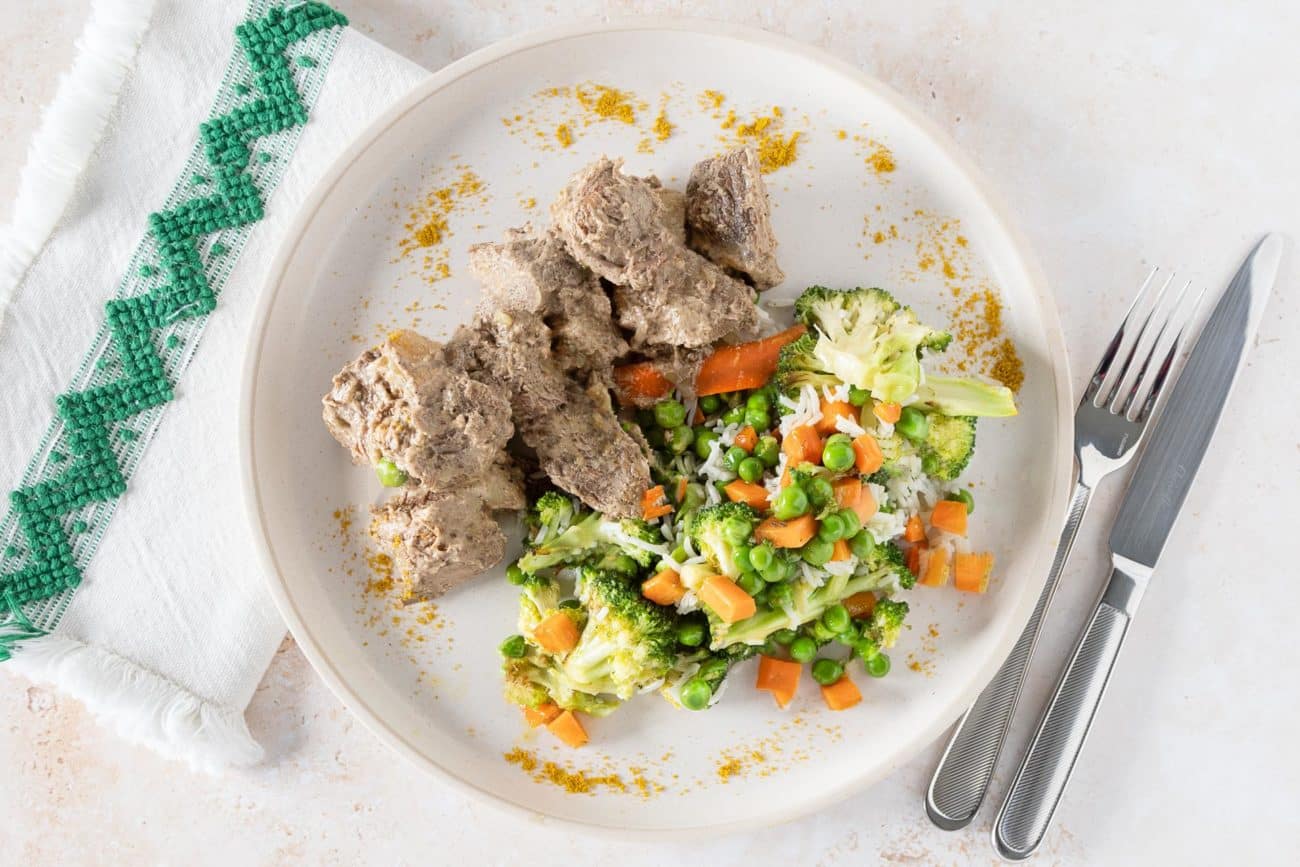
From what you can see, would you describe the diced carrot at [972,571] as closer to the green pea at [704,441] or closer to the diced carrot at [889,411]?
the diced carrot at [889,411]

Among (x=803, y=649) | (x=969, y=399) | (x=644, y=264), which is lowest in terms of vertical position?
(x=803, y=649)

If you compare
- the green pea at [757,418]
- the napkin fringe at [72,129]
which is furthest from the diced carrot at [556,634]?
the napkin fringe at [72,129]

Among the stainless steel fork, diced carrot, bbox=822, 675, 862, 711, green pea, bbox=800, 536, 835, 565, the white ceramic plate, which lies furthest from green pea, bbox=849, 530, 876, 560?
the stainless steel fork

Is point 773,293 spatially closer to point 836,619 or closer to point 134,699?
point 836,619

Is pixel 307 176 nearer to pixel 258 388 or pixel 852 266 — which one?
pixel 258 388

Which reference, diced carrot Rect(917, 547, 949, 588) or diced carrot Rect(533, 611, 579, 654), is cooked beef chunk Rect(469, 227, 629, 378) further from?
diced carrot Rect(917, 547, 949, 588)

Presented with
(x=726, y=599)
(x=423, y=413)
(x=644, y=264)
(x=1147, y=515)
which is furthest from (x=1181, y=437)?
(x=423, y=413)
